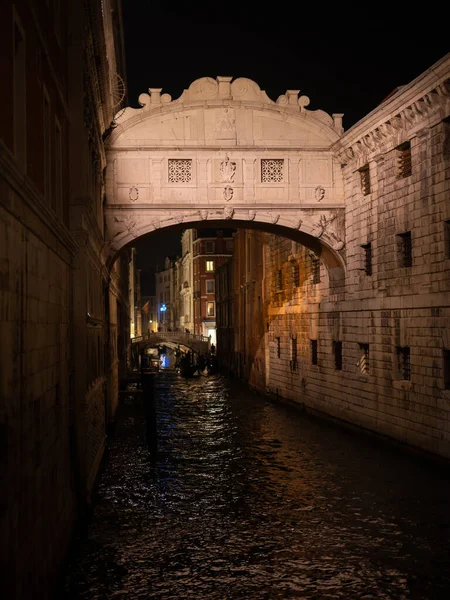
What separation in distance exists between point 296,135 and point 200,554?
13.9 meters

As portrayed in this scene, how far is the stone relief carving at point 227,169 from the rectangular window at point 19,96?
1425 cm

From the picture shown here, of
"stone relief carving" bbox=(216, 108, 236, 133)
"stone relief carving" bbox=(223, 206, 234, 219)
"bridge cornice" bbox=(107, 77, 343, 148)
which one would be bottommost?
"stone relief carving" bbox=(223, 206, 234, 219)

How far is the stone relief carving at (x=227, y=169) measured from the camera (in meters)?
21.0

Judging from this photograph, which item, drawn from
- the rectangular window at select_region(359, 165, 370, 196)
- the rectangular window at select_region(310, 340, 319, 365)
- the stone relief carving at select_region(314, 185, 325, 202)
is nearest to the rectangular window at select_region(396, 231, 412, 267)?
the rectangular window at select_region(359, 165, 370, 196)

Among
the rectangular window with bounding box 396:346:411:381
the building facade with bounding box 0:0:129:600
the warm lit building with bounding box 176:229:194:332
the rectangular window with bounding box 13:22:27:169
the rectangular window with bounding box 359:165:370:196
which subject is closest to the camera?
the building facade with bounding box 0:0:129:600

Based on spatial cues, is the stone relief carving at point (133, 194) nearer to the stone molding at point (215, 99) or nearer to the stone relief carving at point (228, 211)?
the stone molding at point (215, 99)

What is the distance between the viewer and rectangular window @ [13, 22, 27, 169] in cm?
647

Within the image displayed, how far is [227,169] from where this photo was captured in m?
21.0

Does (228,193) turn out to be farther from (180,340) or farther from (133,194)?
(180,340)

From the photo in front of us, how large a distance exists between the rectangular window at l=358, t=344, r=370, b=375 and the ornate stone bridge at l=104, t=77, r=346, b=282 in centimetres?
364

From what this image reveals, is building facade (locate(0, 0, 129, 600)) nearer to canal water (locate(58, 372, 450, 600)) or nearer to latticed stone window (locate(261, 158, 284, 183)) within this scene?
canal water (locate(58, 372, 450, 600))

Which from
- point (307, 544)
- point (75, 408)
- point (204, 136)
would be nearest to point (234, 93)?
point (204, 136)

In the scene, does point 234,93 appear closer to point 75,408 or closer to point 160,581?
point 75,408

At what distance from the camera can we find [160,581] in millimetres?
9398
